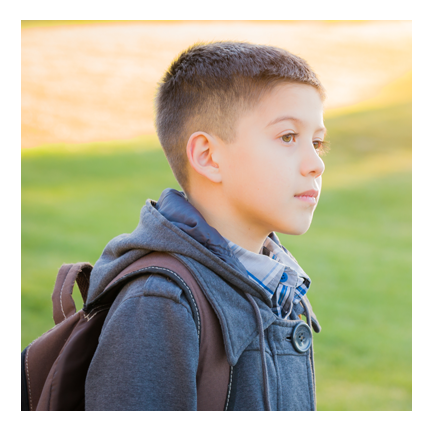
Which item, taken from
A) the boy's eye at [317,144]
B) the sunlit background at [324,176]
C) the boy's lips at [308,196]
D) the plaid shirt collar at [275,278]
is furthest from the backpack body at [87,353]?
the sunlit background at [324,176]

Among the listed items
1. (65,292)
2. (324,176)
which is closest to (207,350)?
(65,292)

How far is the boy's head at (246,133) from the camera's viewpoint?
4.37ft

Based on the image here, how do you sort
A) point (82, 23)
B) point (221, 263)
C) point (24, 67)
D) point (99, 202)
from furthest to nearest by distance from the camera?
point (82, 23) → point (24, 67) → point (99, 202) → point (221, 263)

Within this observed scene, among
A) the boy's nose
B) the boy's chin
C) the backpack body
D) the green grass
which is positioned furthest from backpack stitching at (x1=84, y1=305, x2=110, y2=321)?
the green grass

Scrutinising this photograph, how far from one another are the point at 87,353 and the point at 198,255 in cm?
37

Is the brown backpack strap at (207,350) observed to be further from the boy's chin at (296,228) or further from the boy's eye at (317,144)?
the boy's eye at (317,144)

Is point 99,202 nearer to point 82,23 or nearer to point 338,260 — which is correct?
point 338,260

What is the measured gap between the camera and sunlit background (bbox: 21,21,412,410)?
14.4 ft

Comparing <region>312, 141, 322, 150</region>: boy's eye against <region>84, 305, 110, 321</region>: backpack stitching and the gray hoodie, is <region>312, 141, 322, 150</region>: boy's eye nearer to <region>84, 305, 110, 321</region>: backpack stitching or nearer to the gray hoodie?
the gray hoodie

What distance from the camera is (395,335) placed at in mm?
4559

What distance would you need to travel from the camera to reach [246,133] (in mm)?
1356

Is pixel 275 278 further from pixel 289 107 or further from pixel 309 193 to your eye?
pixel 289 107

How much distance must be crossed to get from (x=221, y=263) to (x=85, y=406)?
17.9 inches

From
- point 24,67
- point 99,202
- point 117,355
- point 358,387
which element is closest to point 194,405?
point 117,355
